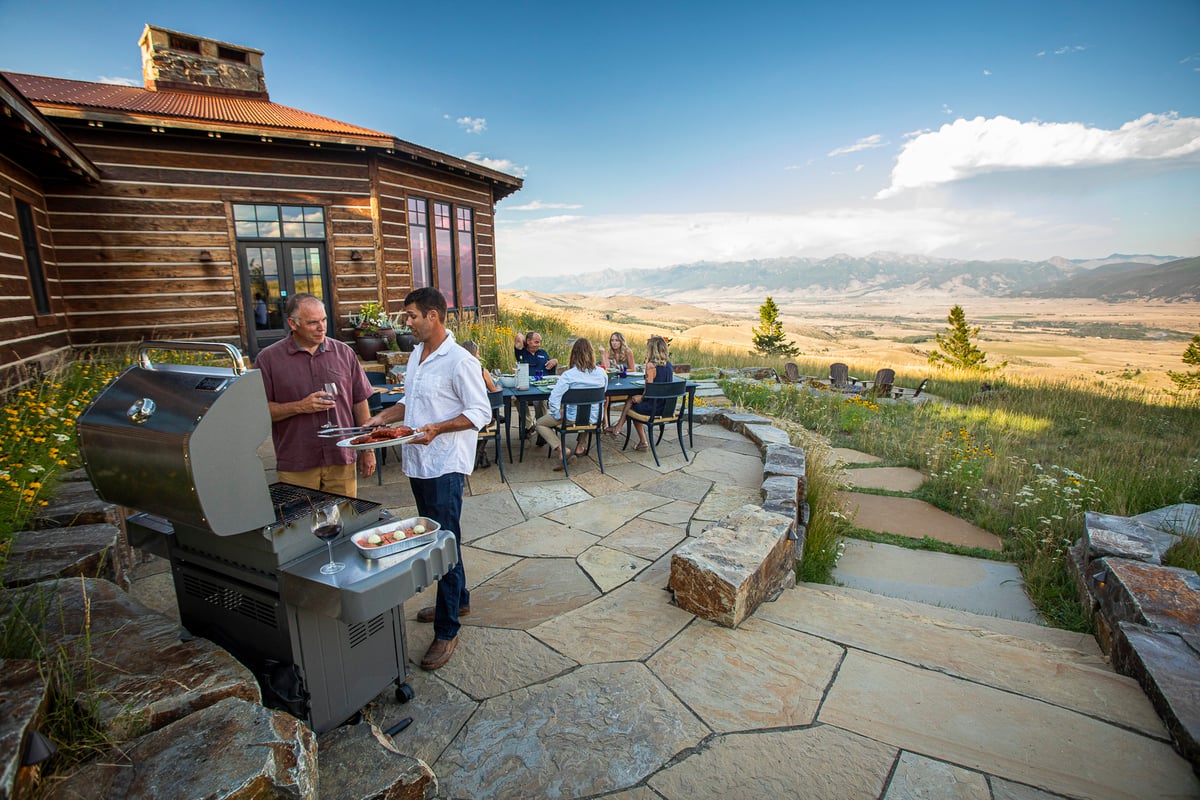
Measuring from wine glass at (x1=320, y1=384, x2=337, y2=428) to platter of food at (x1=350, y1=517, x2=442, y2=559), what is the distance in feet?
3.70

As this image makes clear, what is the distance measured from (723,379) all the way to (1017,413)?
5751mm

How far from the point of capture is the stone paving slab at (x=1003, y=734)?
2.08 m

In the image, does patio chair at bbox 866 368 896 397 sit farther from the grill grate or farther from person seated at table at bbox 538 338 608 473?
the grill grate

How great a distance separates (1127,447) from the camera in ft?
25.7

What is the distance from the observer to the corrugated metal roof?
913 centimetres

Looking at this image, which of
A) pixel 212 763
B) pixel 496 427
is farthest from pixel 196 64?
pixel 212 763

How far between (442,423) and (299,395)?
99 centimetres

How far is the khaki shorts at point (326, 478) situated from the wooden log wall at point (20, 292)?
5837 millimetres

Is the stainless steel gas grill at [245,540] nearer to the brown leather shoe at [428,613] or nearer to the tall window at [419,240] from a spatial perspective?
the brown leather shoe at [428,613]

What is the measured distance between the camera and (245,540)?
202cm

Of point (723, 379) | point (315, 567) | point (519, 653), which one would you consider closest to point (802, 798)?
point (519, 653)

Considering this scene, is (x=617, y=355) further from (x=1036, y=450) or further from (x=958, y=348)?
(x=958, y=348)

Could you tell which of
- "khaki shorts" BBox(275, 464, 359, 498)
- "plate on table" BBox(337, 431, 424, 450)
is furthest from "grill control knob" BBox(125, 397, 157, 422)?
"khaki shorts" BBox(275, 464, 359, 498)

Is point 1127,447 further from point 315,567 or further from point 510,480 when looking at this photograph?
point 315,567
